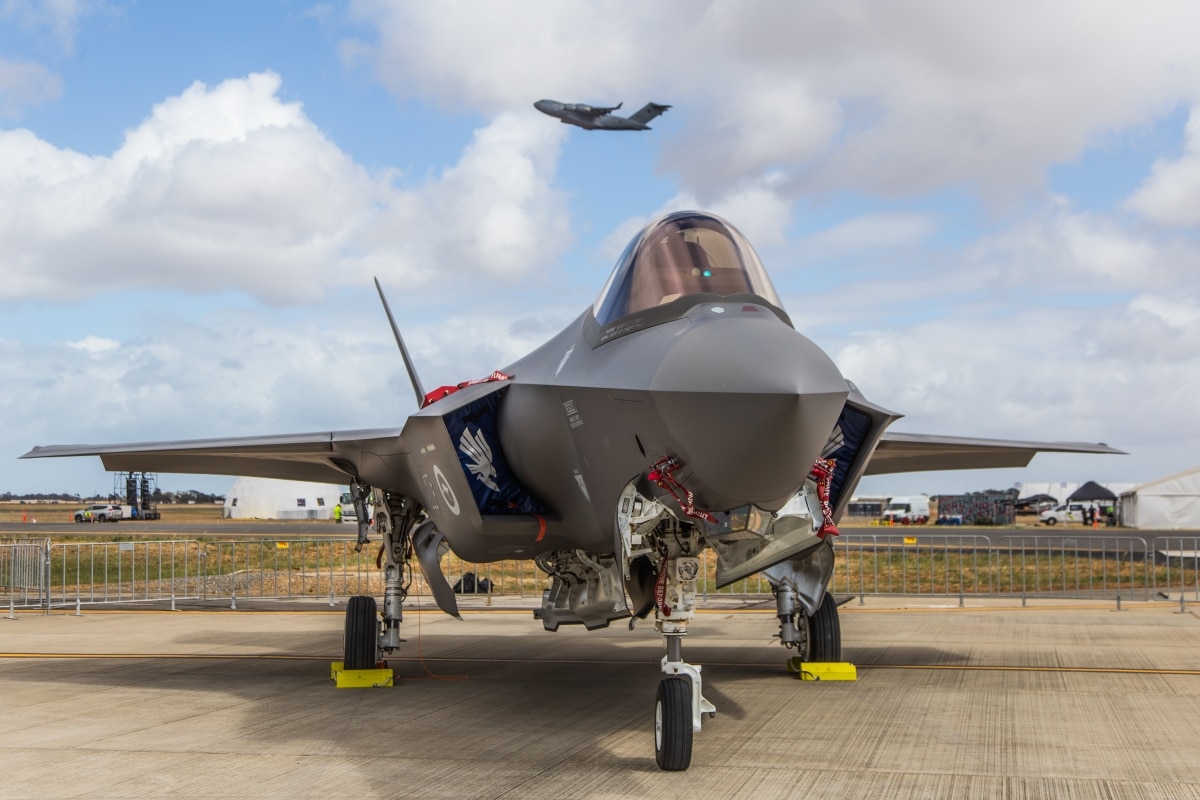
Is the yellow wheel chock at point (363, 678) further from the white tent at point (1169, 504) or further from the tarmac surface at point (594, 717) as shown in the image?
the white tent at point (1169, 504)

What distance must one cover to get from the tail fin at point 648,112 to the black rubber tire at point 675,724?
52871 mm

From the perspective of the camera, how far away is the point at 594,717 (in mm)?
8234

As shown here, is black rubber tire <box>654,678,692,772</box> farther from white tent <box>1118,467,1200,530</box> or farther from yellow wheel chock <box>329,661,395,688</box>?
white tent <box>1118,467,1200,530</box>

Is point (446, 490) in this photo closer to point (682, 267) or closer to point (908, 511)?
point (682, 267)

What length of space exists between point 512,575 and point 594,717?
18.8m

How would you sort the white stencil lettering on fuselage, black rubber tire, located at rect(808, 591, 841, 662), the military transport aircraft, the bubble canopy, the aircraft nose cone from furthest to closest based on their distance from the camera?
black rubber tire, located at rect(808, 591, 841, 662) → the white stencil lettering on fuselage → the bubble canopy → the military transport aircraft → the aircraft nose cone

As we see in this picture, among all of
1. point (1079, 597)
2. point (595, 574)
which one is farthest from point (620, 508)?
point (1079, 597)

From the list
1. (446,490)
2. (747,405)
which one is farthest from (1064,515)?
(747,405)

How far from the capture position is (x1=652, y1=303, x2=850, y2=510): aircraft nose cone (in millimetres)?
5117

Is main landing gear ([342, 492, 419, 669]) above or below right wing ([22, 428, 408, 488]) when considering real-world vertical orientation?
below

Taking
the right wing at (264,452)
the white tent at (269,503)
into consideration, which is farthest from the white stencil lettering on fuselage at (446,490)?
the white tent at (269,503)

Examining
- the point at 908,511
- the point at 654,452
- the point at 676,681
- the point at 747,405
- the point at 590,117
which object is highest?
the point at 590,117

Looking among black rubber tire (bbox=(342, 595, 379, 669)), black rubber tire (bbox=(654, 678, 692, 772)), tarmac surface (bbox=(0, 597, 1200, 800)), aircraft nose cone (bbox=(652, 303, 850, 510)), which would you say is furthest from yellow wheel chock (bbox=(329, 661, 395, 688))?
aircraft nose cone (bbox=(652, 303, 850, 510))

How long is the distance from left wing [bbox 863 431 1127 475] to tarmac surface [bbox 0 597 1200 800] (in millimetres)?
2002
